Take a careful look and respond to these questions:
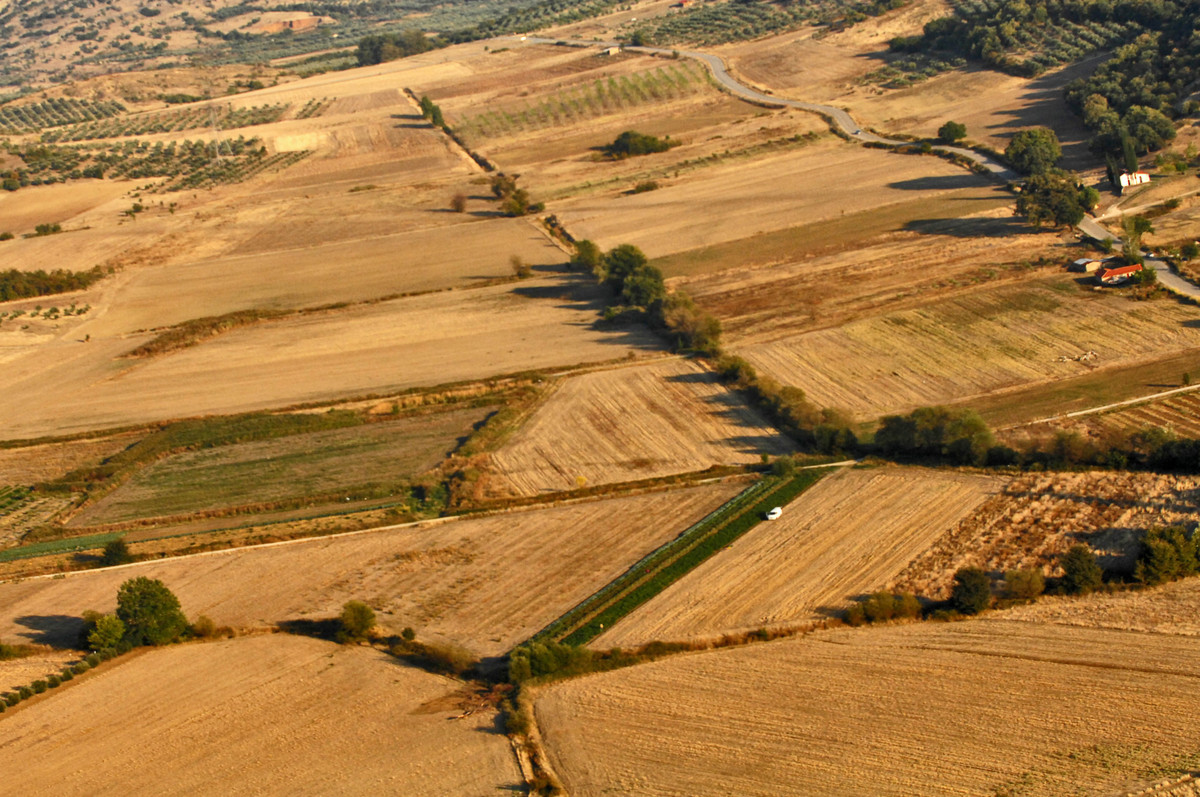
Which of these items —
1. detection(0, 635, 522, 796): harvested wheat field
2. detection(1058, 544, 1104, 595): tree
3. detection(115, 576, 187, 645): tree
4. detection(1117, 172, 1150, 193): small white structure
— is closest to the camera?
detection(0, 635, 522, 796): harvested wheat field

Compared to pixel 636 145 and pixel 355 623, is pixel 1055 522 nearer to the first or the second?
pixel 355 623

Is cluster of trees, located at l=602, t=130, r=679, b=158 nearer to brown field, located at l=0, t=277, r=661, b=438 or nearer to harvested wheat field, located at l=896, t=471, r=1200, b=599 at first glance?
brown field, located at l=0, t=277, r=661, b=438

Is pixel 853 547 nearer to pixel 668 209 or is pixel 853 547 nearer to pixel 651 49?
pixel 668 209

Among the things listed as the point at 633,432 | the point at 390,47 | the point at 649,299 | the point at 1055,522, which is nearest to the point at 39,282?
the point at 649,299

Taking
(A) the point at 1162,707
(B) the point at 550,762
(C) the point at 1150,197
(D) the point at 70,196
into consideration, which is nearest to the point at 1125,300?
(C) the point at 1150,197

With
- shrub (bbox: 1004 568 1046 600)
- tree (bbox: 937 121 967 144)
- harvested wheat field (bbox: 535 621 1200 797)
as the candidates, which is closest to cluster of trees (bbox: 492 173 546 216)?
tree (bbox: 937 121 967 144)
